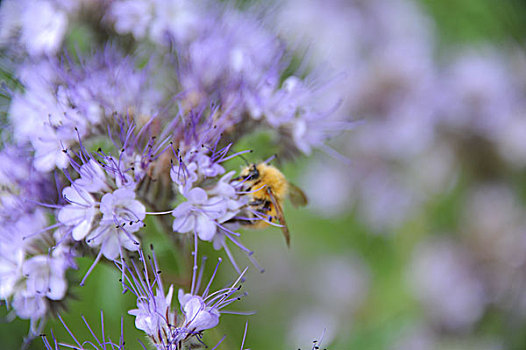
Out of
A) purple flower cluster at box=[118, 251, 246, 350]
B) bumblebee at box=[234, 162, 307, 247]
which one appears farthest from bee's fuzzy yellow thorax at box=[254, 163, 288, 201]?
purple flower cluster at box=[118, 251, 246, 350]

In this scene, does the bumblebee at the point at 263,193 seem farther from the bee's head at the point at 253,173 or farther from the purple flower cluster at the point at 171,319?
the purple flower cluster at the point at 171,319

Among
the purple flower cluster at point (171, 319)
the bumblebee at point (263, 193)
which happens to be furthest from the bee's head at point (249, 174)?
the purple flower cluster at point (171, 319)

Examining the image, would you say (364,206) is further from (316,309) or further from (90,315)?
(90,315)

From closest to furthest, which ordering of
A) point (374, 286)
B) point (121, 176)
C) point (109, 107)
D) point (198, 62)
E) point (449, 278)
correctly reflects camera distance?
1. point (121, 176)
2. point (109, 107)
3. point (198, 62)
4. point (449, 278)
5. point (374, 286)

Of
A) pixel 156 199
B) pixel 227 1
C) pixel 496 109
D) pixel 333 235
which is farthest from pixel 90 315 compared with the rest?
pixel 496 109

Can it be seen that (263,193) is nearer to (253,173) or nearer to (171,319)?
(253,173)

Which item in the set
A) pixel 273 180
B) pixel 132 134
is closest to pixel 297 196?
pixel 273 180
